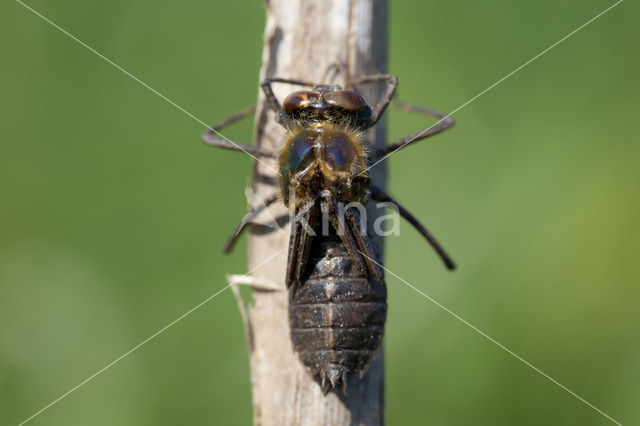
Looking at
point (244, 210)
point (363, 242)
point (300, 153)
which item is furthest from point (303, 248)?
point (244, 210)

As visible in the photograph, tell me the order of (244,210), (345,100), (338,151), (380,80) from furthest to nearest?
1. (244,210)
2. (380,80)
3. (345,100)
4. (338,151)

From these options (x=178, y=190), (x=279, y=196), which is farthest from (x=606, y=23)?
(x=178, y=190)

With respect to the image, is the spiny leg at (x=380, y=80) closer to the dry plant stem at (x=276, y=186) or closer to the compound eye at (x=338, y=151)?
the dry plant stem at (x=276, y=186)

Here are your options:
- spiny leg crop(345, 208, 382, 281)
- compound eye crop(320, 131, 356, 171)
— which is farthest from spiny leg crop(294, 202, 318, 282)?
compound eye crop(320, 131, 356, 171)

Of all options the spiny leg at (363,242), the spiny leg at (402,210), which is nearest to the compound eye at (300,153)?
the spiny leg at (363,242)

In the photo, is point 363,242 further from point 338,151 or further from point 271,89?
point 271,89

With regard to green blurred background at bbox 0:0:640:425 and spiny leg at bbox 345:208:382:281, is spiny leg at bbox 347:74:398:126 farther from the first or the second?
green blurred background at bbox 0:0:640:425

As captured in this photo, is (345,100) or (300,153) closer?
(300,153)
